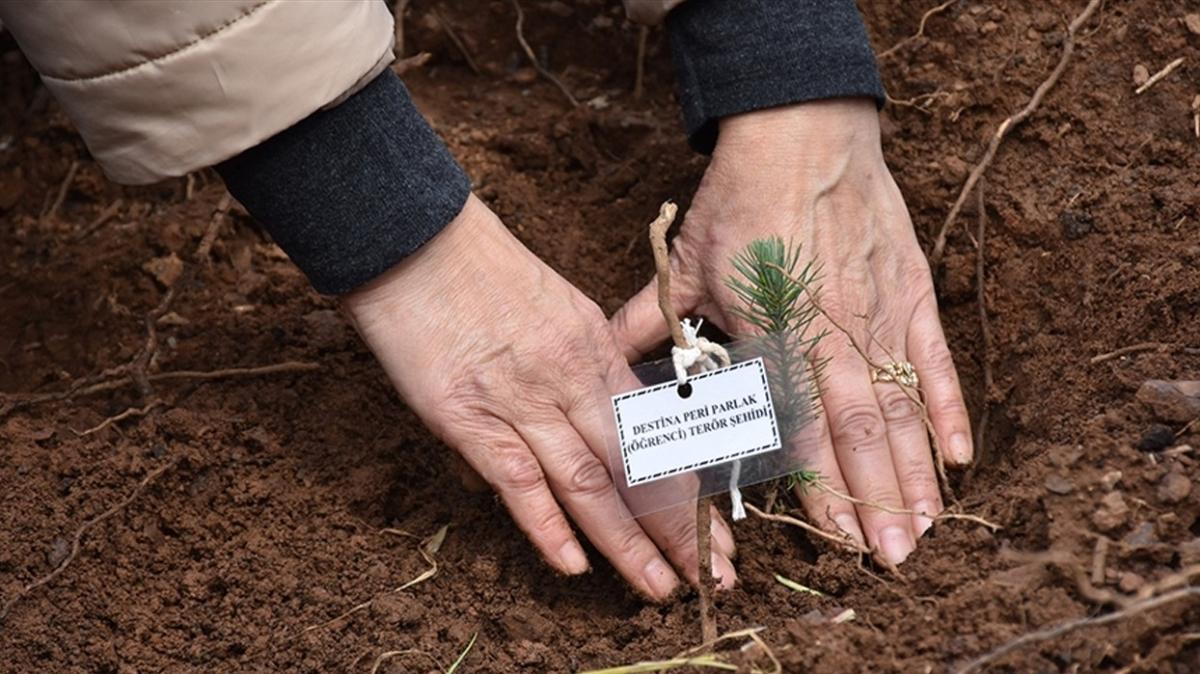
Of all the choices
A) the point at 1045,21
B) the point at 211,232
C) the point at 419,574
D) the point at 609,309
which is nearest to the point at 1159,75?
the point at 1045,21

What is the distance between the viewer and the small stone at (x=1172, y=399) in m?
1.62

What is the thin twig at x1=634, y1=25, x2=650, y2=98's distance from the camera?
8.55 ft

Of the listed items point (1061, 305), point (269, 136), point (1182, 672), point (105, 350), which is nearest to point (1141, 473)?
point (1182, 672)

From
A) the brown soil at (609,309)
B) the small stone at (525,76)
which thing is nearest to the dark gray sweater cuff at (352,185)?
the brown soil at (609,309)

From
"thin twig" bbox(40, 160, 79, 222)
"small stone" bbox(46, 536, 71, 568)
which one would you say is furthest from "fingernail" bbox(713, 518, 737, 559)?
"thin twig" bbox(40, 160, 79, 222)

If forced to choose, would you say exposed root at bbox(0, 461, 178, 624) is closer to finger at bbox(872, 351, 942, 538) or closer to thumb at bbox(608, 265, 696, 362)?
thumb at bbox(608, 265, 696, 362)

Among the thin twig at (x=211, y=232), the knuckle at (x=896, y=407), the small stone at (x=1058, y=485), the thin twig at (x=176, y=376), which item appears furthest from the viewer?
the thin twig at (x=211, y=232)

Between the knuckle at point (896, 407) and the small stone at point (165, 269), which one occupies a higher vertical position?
the small stone at point (165, 269)

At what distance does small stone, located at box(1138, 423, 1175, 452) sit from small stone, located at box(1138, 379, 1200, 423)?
3cm

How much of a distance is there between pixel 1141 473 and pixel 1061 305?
21.8 inches

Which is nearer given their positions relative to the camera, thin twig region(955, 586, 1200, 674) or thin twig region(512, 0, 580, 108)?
thin twig region(955, 586, 1200, 674)

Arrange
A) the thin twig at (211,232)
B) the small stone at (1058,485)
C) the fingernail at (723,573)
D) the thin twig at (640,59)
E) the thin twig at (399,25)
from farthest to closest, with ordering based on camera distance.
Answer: the thin twig at (399,25)
the thin twig at (640,59)
the thin twig at (211,232)
the fingernail at (723,573)
the small stone at (1058,485)

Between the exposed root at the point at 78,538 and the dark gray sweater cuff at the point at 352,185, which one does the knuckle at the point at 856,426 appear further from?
the exposed root at the point at 78,538

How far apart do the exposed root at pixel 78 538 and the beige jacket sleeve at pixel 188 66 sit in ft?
1.46
